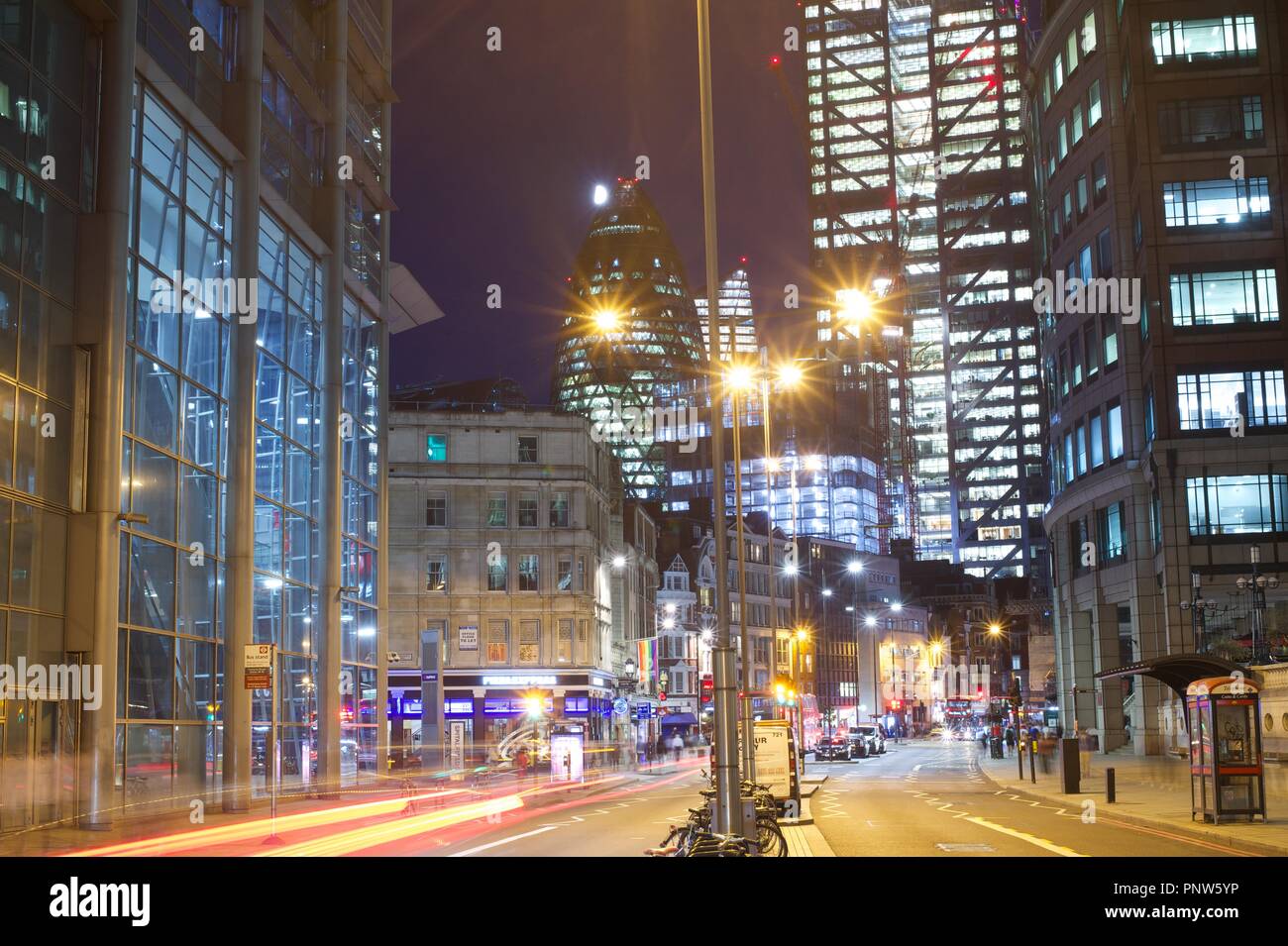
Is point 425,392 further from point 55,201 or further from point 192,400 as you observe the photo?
point 55,201

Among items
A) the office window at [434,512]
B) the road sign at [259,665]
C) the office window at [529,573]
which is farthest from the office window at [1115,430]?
the road sign at [259,665]

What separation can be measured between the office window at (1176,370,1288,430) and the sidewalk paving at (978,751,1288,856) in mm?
15565

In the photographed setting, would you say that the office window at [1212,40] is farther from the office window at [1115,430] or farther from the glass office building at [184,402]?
the glass office building at [184,402]

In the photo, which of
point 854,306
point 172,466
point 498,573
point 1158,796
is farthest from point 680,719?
point 854,306

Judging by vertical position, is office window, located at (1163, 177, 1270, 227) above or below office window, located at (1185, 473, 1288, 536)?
above

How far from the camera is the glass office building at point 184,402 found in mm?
28656

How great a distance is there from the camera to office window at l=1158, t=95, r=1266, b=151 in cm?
6550

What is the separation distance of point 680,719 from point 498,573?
112 ft

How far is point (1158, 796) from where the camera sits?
38594 mm

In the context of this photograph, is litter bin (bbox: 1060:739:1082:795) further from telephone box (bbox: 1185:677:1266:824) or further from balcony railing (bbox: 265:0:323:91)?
balcony railing (bbox: 265:0:323:91)

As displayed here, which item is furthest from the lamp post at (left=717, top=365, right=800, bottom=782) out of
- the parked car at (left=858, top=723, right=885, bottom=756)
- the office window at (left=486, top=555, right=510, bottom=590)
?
the parked car at (left=858, top=723, right=885, bottom=756)

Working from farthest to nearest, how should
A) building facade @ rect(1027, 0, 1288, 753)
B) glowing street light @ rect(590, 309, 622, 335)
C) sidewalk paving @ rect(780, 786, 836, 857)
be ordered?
building facade @ rect(1027, 0, 1288, 753) < glowing street light @ rect(590, 309, 622, 335) < sidewalk paving @ rect(780, 786, 836, 857)

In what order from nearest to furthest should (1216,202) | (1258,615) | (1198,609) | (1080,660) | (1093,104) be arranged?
(1258,615) < (1198,609) < (1216,202) < (1093,104) < (1080,660)

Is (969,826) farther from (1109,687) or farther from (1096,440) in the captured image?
(1096,440)
